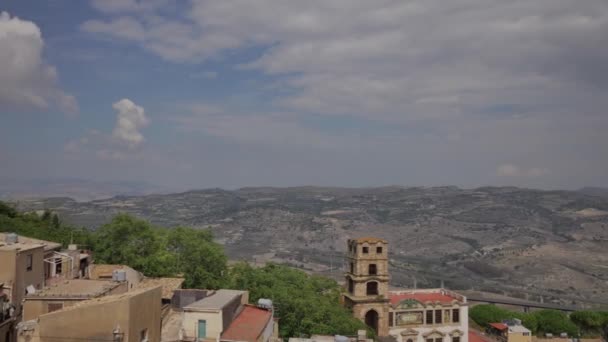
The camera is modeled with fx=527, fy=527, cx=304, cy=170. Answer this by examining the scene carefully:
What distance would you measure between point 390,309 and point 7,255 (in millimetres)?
47497

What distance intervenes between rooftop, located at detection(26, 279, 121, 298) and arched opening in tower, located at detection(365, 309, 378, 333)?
42.5 meters

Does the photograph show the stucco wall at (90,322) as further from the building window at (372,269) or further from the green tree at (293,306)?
the building window at (372,269)

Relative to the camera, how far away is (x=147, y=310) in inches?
816

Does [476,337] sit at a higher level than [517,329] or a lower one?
lower

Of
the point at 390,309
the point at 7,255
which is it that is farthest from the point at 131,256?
the point at 390,309

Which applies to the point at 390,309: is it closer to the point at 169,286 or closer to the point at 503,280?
the point at 169,286

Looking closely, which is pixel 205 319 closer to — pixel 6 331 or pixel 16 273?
pixel 6 331

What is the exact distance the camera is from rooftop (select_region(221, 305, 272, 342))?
26359mm

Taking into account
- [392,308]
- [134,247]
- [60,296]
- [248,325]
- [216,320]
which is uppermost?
[60,296]

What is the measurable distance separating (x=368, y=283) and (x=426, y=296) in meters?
8.19

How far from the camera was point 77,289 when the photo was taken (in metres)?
25.3

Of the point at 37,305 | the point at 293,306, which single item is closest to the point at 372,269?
the point at 293,306

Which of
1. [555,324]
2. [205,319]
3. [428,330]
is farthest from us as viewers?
[555,324]

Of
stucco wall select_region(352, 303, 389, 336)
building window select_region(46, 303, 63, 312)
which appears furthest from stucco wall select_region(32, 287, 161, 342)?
stucco wall select_region(352, 303, 389, 336)
